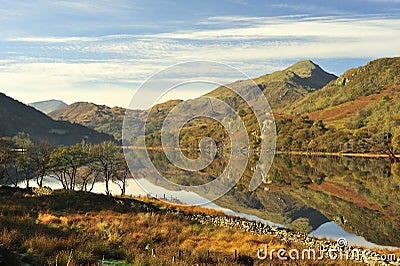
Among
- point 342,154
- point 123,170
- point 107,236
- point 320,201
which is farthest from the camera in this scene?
point 342,154

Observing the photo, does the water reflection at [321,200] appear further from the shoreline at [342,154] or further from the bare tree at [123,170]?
the shoreline at [342,154]

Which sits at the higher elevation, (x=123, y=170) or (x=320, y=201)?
(x=123, y=170)

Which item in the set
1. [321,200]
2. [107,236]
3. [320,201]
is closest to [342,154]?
[321,200]

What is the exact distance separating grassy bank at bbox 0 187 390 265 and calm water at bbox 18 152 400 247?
7.84 feet

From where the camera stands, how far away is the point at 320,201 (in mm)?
54375

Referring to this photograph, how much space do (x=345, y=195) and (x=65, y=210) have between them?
4504 cm

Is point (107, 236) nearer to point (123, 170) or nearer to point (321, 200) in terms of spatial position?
point (123, 170)

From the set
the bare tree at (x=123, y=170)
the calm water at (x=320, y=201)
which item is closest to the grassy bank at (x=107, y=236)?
the calm water at (x=320, y=201)

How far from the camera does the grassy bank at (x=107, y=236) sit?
40.1ft

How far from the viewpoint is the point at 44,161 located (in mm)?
53750

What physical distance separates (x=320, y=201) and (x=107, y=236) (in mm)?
43146

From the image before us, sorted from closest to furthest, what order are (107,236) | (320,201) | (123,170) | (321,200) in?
(107,236)
(320,201)
(321,200)
(123,170)

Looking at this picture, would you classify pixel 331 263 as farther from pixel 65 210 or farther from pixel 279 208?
pixel 279 208

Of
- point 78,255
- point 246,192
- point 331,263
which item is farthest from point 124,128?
point 246,192
